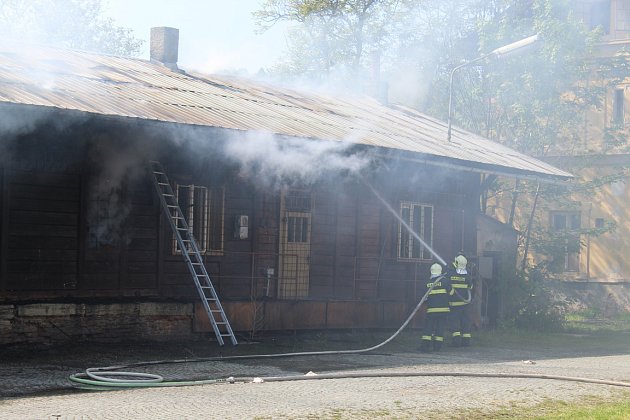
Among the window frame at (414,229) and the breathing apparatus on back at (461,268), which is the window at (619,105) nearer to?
the window frame at (414,229)

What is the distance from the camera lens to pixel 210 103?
17516 mm

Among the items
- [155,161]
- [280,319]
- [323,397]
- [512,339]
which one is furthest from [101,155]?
[512,339]

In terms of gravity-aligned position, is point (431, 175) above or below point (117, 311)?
above

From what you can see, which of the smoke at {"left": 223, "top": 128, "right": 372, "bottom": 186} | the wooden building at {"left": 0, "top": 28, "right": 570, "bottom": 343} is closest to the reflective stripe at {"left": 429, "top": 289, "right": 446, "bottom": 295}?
the wooden building at {"left": 0, "top": 28, "right": 570, "bottom": 343}

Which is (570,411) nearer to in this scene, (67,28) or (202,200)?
(202,200)

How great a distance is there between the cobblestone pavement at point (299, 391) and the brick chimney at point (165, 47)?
29.8 feet

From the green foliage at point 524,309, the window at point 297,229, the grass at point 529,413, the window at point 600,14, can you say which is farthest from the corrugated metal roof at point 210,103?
the window at point 600,14

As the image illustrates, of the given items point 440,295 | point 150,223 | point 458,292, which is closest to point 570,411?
point 440,295

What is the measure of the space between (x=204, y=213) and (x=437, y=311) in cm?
443

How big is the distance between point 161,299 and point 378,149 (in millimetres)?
4527

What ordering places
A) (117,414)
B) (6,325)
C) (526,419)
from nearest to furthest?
1. (117,414)
2. (526,419)
3. (6,325)

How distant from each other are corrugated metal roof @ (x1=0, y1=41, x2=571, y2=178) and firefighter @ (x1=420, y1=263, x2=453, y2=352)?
7.89ft

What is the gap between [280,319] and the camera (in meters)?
18.2

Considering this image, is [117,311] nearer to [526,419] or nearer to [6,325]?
[6,325]
